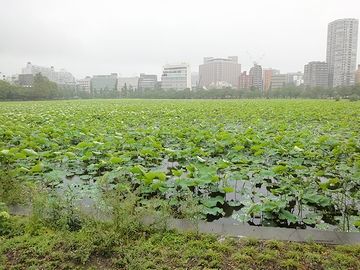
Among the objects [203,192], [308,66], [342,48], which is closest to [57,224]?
[203,192]

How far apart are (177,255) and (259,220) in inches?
43.9

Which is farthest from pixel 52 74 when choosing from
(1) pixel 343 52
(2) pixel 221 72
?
(1) pixel 343 52

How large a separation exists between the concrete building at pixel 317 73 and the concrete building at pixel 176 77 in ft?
117

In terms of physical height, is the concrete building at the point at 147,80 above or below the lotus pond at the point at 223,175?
above

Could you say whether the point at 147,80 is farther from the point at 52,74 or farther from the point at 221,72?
the point at 52,74

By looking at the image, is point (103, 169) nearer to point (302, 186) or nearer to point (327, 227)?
point (302, 186)

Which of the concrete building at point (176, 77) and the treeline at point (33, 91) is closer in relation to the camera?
the treeline at point (33, 91)

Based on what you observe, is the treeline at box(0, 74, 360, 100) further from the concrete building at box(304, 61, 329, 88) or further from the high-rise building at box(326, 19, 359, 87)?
the high-rise building at box(326, 19, 359, 87)

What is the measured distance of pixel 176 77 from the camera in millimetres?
94188

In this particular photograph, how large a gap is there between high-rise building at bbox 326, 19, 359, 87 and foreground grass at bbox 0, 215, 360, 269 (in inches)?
3143

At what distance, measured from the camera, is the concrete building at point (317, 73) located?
70.8 meters

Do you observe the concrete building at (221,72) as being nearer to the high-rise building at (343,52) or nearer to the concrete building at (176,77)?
the concrete building at (176,77)

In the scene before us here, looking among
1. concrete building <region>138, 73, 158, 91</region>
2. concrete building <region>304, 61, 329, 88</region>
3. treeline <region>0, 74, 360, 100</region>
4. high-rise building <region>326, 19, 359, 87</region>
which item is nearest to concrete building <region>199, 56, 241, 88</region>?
concrete building <region>138, 73, 158, 91</region>

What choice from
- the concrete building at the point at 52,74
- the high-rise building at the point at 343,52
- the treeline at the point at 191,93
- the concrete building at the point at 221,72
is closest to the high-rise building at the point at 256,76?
the high-rise building at the point at 343,52
